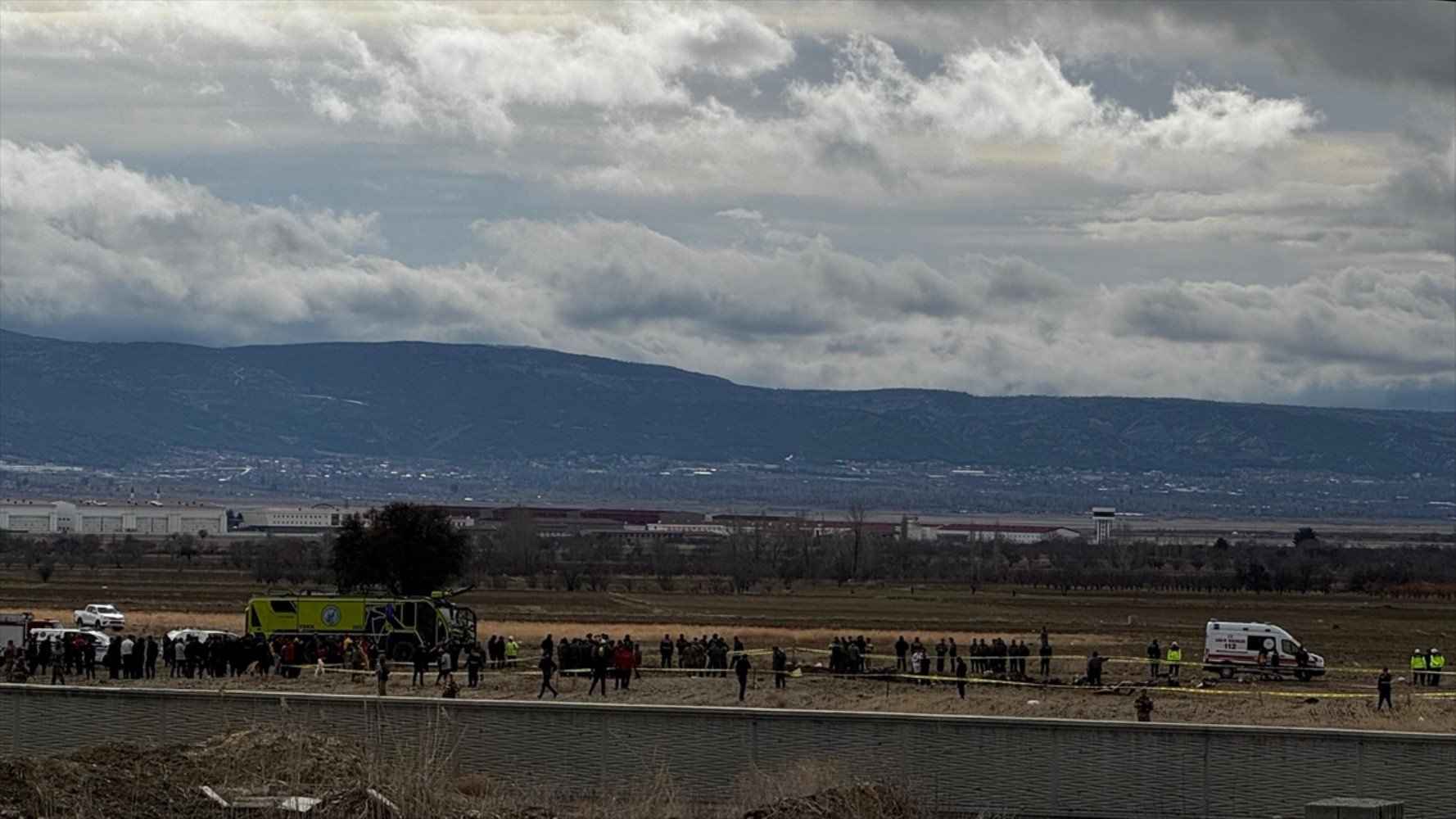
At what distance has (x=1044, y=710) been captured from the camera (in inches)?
1619

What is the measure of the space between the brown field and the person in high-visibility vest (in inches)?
29.7

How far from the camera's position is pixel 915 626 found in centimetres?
7612

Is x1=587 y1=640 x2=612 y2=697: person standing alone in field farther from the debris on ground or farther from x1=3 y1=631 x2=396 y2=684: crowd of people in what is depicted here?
the debris on ground

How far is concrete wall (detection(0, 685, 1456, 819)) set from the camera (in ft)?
92.3

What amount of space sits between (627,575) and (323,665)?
255 ft

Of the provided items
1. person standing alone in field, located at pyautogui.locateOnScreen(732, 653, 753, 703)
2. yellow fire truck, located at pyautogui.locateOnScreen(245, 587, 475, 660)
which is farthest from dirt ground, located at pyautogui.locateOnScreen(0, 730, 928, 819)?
yellow fire truck, located at pyautogui.locateOnScreen(245, 587, 475, 660)

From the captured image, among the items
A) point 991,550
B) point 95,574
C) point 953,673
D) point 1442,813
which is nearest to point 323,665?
point 953,673

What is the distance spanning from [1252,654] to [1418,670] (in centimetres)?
445

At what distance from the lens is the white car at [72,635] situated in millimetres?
48562

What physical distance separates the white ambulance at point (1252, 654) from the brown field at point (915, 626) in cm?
75

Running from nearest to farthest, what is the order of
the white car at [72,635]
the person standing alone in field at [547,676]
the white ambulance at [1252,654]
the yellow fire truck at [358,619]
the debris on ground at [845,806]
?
1. the debris on ground at [845,806]
2. the person standing alone in field at [547,676]
3. the white car at [72,635]
4. the white ambulance at [1252,654]
5. the yellow fire truck at [358,619]

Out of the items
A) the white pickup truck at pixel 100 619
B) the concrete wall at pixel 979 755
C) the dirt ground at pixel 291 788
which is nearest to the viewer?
the dirt ground at pixel 291 788

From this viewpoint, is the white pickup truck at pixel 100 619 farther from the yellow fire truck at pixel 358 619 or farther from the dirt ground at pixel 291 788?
the dirt ground at pixel 291 788

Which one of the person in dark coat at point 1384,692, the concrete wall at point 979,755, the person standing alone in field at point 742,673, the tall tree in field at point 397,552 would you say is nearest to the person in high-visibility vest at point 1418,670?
the person in dark coat at point 1384,692
